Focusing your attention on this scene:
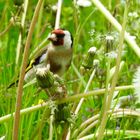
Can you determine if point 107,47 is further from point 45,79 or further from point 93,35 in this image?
point 45,79

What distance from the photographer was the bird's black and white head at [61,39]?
2.25m

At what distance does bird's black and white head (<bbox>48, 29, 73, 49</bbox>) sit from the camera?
225 centimetres

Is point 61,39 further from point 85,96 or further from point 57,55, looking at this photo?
point 85,96

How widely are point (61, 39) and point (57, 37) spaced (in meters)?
0.02

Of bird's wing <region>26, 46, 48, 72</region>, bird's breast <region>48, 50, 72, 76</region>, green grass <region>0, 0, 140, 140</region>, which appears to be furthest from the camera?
bird's wing <region>26, 46, 48, 72</region>

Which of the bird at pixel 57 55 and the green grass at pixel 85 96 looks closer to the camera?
the green grass at pixel 85 96

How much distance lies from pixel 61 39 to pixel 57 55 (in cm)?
7

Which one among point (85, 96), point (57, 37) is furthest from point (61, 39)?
point (85, 96)

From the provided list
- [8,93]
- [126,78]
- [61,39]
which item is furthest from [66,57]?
[126,78]

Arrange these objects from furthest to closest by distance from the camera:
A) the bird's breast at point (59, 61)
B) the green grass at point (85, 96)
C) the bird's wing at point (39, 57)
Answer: the bird's wing at point (39, 57), the bird's breast at point (59, 61), the green grass at point (85, 96)

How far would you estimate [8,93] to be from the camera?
2.17 meters

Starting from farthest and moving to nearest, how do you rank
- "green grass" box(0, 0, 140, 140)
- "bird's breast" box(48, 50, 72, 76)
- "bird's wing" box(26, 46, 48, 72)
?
"bird's wing" box(26, 46, 48, 72) → "bird's breast" box(48, 50, 72, 76) → "green grass" box(0, 0, 140, 140)

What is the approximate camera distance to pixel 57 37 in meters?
2.29

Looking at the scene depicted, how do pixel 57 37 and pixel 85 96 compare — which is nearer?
pixel 85 96
